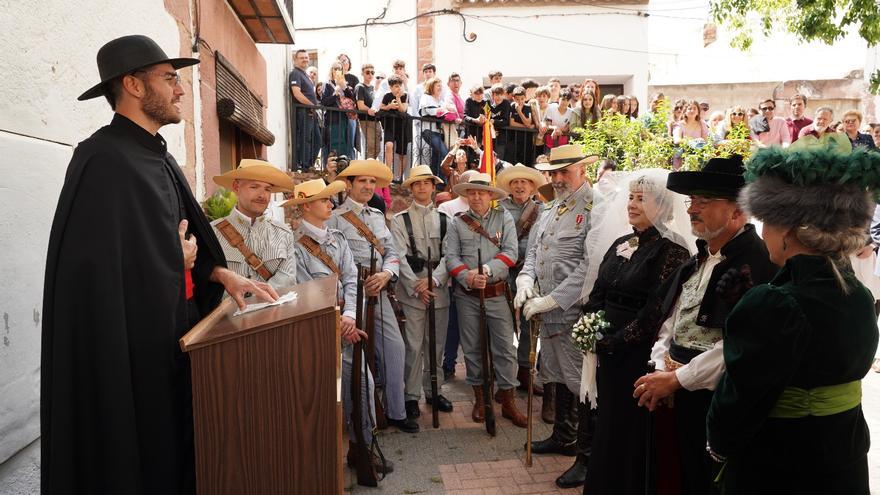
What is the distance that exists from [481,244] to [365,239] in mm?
1086

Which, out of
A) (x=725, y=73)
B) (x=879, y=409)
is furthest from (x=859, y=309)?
(x=725, y=73)

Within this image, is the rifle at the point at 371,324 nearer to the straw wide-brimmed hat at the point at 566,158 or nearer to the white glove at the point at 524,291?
the white glove at the point at 524,291

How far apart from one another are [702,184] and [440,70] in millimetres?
14001

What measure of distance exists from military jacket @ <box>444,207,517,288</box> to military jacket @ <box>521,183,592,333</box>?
0.74 meters

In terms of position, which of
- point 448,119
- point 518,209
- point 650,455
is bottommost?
point 650,455

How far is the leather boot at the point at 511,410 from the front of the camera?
18.1 ft

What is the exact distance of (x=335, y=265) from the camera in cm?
493

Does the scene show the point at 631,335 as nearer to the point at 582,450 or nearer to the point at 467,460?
the point at 582,450

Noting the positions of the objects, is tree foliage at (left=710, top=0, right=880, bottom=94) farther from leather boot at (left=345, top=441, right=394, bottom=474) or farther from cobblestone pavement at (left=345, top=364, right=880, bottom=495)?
leather boot at (left=345, top=441, right=394, bottom=474)

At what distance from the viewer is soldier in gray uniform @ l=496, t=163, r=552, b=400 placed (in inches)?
256

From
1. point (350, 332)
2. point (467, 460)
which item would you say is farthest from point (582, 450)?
point (350, 332)

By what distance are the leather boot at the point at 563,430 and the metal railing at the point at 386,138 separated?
6166mm

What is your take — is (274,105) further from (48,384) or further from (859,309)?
(859,309)

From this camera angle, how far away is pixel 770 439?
2166 millimetres
